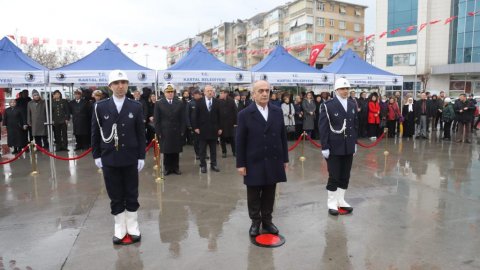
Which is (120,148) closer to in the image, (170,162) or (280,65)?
(170,162)

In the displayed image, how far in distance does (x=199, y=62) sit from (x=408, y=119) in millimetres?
7967

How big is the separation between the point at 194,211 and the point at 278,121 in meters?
2.00

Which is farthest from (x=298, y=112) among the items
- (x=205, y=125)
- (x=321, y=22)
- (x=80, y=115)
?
(x=321, y=22)

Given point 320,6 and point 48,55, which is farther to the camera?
point 320,6

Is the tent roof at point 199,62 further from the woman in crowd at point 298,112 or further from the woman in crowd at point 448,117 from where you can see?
the woman in crowd at point 448,117

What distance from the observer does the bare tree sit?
35469mm

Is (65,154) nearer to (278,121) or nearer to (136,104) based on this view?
(136,104)

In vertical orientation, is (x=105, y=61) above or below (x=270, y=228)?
above

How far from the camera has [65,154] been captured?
1055cm

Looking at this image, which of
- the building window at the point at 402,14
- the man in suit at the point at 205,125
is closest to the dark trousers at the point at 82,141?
the man in suit at the point at 205,125

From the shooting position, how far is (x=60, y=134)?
11133mm

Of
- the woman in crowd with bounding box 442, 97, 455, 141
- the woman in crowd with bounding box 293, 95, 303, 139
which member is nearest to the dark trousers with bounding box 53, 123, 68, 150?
the woman in crowd with bounding box 293, 95, 303, 139

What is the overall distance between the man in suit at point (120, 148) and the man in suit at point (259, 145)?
1.19 metres

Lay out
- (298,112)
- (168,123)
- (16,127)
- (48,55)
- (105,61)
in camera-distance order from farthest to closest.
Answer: (48,55), (298,112), (105,61), (16,127), (168,123)
